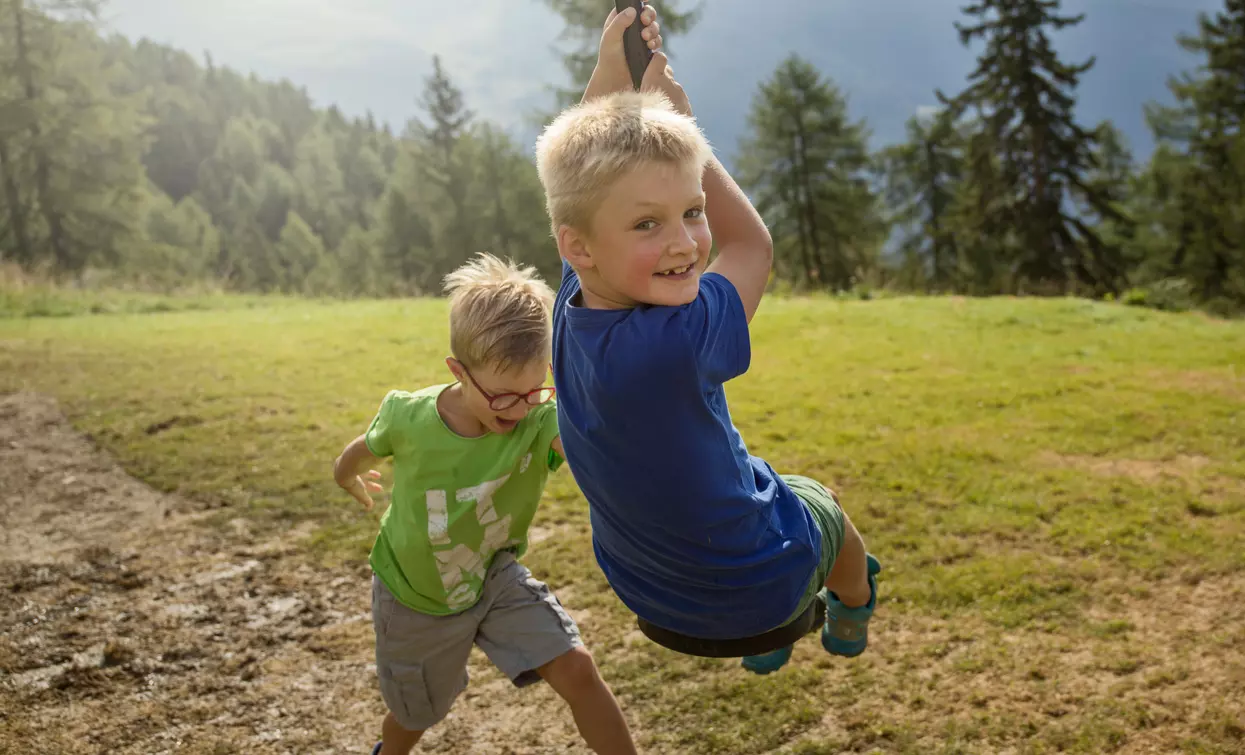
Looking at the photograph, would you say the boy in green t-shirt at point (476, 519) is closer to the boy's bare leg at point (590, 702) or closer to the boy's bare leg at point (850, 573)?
the boy's bare leg at point (590, 702)

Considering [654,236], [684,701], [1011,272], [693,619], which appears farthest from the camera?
[1011,272]

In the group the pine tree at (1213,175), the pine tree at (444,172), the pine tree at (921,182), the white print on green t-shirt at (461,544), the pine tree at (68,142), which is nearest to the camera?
the white print on green t-shirt at (461,544)

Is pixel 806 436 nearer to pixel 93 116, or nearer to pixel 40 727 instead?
pixel 40 727

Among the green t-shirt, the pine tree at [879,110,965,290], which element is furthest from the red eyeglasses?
the pine tree at [879,110,965,290]

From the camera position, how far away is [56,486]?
6266 mm

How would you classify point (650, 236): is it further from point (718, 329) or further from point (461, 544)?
point (461, 544)

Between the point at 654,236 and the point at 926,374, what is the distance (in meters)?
6.97

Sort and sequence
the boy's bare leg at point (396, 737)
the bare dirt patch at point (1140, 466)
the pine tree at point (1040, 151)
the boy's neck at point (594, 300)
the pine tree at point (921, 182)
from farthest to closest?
the pine tree at point (921, 182) < the pine tree at point (1040, 151) < the bare dirt patch at point (1140, 466) < the boy's bare leg at point (396, 737) < the boy's neck at point (594, 300)

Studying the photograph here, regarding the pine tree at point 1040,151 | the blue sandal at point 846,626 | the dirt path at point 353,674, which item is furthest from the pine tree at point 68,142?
the blue sandal at point 846,626

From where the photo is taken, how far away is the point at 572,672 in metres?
2.63

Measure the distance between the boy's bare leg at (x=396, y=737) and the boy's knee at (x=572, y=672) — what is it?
1.81ft

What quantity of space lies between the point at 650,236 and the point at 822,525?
3.14 ft

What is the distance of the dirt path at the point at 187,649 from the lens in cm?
341

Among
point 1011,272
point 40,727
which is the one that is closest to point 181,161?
point 1011,272
